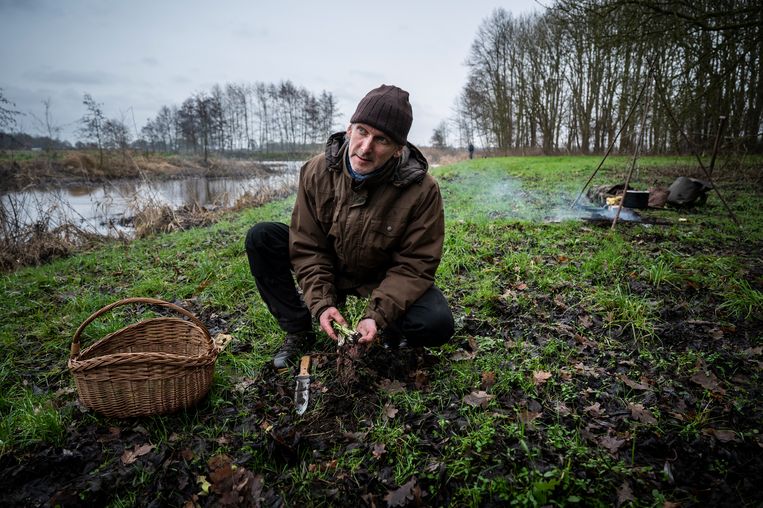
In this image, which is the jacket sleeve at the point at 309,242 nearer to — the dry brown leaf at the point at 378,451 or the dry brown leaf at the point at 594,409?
the dry brown leaf at the point at 378,451

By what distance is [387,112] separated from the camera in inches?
92.4

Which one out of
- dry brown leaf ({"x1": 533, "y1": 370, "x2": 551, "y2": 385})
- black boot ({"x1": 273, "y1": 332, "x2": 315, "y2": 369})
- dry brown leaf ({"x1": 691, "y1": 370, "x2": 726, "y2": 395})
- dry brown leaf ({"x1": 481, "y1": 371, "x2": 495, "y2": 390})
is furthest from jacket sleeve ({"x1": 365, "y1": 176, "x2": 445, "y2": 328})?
dry brown leaf ({"x1": 691, "y1": 370, "x2": 726, "y2": 395})

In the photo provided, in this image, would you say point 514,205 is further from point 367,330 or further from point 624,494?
point 624,494

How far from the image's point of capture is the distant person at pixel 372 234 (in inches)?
94.8

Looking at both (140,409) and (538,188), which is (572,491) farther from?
(538,188)

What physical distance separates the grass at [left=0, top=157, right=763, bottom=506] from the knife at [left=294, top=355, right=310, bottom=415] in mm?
68

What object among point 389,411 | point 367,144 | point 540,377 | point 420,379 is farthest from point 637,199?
point 389,411

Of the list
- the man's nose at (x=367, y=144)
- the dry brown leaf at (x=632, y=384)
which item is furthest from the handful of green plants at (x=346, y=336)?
the dry brown leaf at (x=632, y=384)

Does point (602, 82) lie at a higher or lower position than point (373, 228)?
higher

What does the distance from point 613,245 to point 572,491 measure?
416cm

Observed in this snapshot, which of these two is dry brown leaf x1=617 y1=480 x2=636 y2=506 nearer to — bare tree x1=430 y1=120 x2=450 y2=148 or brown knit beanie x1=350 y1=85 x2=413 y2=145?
brown knit beanie x1=350 y1=85 x2=413 y2=145

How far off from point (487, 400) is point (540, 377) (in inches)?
18.1

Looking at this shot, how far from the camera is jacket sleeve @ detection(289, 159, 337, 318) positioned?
8.59ft

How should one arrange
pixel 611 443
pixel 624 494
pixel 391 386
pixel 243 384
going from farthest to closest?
pixel 243 384
pixel 391 386
pixel 611 443
pixel 624 494
